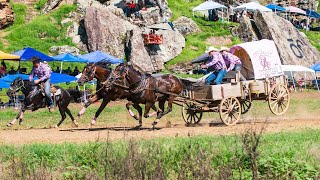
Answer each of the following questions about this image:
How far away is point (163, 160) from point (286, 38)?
38343 mm

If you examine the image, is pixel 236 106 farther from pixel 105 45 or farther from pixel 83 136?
pixel 105 45

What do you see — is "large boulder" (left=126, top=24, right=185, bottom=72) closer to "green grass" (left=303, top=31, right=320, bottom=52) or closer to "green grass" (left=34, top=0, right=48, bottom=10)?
"green grass" (left=34, top=0, right=48, bottom=10)

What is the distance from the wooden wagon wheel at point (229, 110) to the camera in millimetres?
21516

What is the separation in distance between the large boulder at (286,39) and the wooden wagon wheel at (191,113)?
2542 cm

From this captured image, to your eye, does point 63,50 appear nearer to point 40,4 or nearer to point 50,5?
point 50,5

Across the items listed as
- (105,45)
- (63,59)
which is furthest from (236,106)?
(105,45)

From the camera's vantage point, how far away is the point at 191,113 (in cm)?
2300

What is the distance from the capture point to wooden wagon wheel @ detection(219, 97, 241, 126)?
21.5 m

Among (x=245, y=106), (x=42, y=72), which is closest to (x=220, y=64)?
(x=245, y=106)

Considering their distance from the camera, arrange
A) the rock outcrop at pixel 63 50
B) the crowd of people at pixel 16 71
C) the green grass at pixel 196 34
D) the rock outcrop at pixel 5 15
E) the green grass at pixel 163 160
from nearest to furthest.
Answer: the green grass at pixel 163 160 < the crowd of people at pixel 16 71 < the rock outcrop at pixel 63 50 < the rock outcrop at pixel 5 15 < the green grass at pixel 196 34

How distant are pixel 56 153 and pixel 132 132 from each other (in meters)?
5.37

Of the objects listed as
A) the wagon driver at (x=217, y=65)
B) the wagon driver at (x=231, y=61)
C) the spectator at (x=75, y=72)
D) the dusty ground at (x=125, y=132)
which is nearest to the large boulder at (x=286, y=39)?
the spectator at (x=75, y=72)

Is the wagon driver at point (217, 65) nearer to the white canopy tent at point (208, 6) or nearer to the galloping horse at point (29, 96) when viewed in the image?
the galloping horse at point (29, 96)

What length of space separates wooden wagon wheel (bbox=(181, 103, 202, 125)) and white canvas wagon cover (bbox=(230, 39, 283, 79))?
211cm
